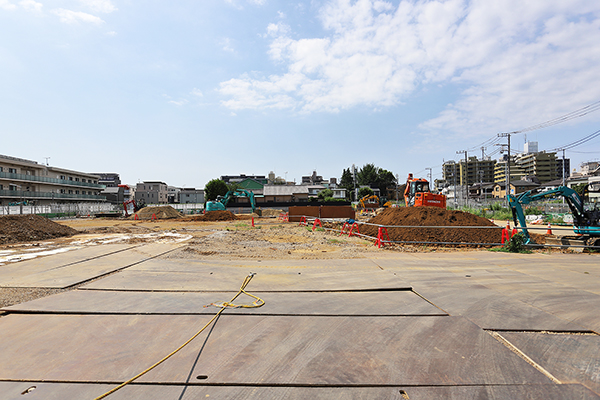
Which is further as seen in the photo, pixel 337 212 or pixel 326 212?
pixel 326 212

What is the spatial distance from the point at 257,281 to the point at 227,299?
A: 1422mm

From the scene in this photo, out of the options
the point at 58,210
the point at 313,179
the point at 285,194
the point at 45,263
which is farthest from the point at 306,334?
the point at 313,179

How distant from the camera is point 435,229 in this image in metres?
14.7

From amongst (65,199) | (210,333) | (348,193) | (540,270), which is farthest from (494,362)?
(348,193)

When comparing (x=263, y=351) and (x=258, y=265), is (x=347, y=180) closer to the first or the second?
(x=258, y=265)

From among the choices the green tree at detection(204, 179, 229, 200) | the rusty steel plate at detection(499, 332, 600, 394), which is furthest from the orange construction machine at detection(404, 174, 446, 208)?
the green tree at detection(204, 179, 229, 200)

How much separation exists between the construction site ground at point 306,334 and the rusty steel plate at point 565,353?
0.02m

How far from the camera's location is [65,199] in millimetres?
54062

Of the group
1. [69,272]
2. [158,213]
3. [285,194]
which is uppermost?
[285,194]

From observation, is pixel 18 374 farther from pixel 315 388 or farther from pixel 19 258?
pixel 19 258

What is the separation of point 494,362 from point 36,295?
8125 mm

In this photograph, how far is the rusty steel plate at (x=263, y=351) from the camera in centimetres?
322

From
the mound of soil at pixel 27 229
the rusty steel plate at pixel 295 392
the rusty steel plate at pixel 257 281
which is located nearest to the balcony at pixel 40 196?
the mound of soil at pixel 27 229

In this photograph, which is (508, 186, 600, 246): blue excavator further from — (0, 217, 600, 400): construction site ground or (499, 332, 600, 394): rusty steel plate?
(499, 332, 600, 394): rusty steel plate
